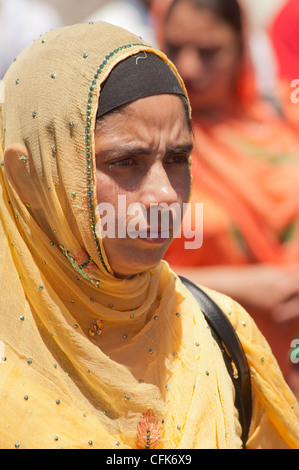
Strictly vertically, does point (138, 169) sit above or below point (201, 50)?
below

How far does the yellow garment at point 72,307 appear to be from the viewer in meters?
1.32

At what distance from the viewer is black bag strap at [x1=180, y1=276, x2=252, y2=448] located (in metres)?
1.61

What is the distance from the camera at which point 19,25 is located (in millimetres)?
3805

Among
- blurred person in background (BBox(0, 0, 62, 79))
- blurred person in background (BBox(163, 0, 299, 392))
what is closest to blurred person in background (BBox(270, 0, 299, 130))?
blurred person in background (BBox(163, 0, 299, 392))

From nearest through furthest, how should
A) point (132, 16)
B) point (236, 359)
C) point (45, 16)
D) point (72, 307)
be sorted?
point (72, 307) < point (236, 359) < point (132, 16) < point (45, 16)

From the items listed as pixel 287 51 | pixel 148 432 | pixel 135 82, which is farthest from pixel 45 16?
pixel 148 432

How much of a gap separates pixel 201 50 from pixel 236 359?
1.83m

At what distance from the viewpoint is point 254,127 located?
3361 millimetres

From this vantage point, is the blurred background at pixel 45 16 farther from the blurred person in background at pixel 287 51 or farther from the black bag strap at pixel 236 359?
the black bag strap at pixel 236 359

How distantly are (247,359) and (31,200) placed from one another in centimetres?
69

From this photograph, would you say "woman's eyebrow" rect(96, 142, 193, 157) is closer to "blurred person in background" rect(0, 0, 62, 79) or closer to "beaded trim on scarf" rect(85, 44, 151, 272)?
"beaded trim on scarf" rect(85, 44, 151, 272)

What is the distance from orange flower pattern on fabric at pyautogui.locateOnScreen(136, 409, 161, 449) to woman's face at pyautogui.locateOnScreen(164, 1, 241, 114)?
1.92 metres

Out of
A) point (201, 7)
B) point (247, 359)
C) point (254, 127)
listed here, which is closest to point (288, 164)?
point (254, 127)

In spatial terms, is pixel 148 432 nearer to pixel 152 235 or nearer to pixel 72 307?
pixel 72 307
